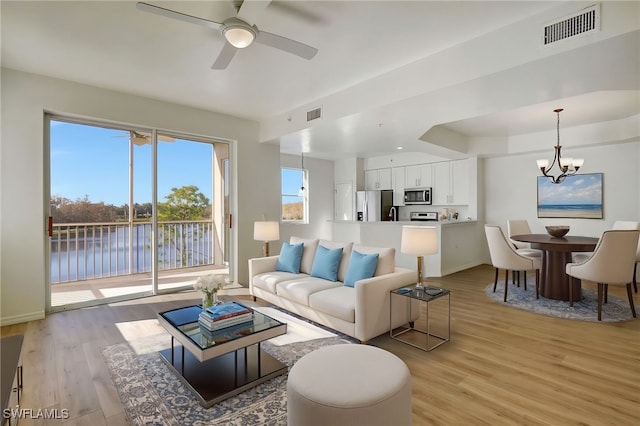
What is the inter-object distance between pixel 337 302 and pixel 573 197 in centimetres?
543

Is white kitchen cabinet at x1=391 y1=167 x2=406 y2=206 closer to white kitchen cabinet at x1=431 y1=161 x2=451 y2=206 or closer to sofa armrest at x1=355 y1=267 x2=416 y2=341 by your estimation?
white kitchen cabinet at x1=431 y1=161 x2=451 y2=206

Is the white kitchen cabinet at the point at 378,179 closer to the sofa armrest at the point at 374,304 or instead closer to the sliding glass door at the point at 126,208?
the sliding glass door at the point at 126,208

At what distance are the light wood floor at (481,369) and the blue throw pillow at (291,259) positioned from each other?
1.49 m

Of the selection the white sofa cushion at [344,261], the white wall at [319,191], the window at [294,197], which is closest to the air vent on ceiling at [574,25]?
the white sofa cushion at [344,261]

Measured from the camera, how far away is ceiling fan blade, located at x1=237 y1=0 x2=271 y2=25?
2.24 metres

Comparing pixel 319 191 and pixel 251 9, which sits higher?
pixel 251 9

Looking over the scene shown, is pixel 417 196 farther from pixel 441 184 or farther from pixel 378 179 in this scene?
pixel 378 179

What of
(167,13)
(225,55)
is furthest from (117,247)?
(167,13)

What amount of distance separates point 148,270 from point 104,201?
3.90ft

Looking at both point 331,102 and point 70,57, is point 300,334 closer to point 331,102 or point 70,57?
point 331,102

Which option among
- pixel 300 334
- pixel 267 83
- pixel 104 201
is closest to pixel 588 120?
pixel 267 83

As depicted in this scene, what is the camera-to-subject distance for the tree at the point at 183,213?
4969 millimetres

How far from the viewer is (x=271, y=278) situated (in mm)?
3961

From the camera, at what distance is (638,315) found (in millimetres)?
3674
